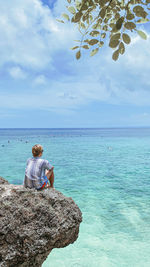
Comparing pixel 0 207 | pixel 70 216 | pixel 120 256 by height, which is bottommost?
pixel 120 256

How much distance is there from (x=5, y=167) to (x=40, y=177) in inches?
654

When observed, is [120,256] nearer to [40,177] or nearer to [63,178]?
[40,177]

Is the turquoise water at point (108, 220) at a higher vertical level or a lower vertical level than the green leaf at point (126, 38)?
lower

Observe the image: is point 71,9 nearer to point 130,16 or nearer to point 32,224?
point 130,16

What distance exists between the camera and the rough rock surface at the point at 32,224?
345cm

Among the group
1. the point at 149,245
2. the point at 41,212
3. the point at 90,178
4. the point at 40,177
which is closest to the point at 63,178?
the point at 90,178

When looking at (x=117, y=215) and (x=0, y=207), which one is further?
(x=117, y=215)

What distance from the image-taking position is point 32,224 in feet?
12.0

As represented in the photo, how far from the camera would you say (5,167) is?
798 inches

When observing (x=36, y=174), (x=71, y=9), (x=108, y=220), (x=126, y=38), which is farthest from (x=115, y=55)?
(x=108, y=220)

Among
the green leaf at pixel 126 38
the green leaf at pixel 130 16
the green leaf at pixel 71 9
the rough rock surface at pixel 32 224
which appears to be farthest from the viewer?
the rough rock surface at pixel 32 224

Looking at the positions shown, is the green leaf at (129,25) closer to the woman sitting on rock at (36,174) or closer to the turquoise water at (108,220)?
the woman sitting on rock at (36,174)

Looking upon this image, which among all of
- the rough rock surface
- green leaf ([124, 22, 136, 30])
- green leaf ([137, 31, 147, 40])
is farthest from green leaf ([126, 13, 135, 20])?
the rough rock surface

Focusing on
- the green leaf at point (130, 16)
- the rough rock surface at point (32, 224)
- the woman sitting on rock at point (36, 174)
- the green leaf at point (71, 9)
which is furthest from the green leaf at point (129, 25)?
the woman sitting on rock at point (36, 174)
